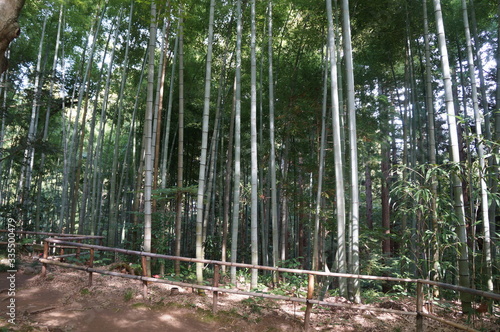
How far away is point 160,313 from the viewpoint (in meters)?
3.09

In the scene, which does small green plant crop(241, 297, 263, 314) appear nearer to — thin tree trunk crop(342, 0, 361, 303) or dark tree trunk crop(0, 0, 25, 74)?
thin tree trunk crop(342, 0, 361, 303)

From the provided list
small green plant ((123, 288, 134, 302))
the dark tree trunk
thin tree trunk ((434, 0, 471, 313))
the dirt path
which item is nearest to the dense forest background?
thin tree trunk ((434, 0, 471, 313))

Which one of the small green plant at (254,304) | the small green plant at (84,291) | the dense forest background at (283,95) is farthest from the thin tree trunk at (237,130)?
the small green plant at (84,291)

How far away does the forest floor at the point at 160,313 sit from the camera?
109 inches

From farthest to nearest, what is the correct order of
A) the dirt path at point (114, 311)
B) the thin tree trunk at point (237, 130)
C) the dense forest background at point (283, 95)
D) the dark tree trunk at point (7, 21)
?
the thin tree trunk at point (237, 130) → the dense forest background at point (283, 95) → the dirt path at point (114, 311) → the dark tree trunk at point (7, 21)

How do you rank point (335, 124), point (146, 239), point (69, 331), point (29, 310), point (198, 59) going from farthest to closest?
point (198, 59) → point (335, 124) → point (146, 239) → point (29, 310) → point (69, 331)

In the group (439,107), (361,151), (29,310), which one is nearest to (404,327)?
(29,310)

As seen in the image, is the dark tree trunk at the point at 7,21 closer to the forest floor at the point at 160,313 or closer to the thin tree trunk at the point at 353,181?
the forest floor at the point at 160,313

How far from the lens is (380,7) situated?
533 centimetres

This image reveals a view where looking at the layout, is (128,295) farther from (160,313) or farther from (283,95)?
(283,95)

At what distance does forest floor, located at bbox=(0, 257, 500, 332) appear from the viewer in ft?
9.12

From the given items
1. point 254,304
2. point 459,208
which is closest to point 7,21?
point 254,304

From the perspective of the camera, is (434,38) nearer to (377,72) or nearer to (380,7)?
(377,72)

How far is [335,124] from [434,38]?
4541 millimetres
